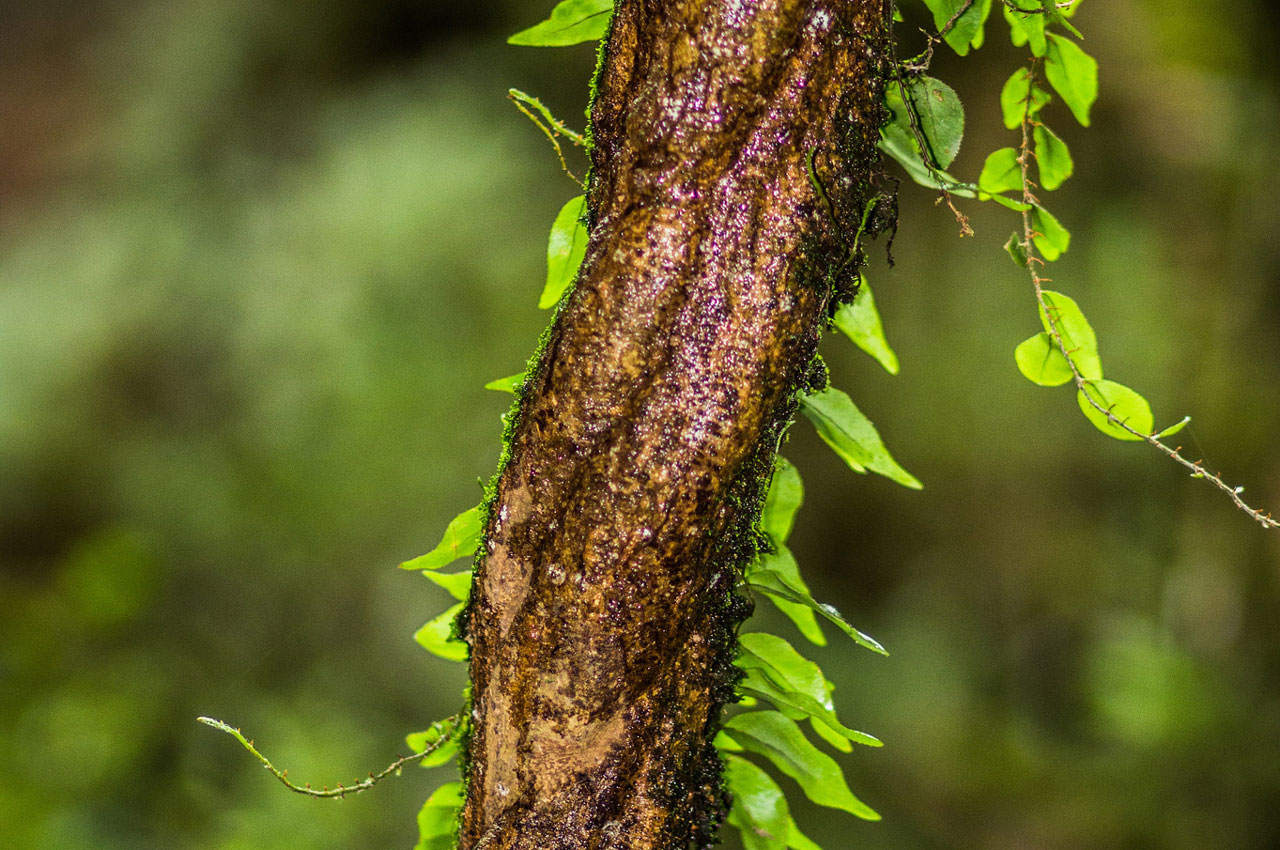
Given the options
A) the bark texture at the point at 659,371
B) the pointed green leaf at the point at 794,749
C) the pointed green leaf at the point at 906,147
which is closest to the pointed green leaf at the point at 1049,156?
the pointed green leaf at the point at 906,147

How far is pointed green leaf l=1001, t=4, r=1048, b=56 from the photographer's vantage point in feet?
2.31

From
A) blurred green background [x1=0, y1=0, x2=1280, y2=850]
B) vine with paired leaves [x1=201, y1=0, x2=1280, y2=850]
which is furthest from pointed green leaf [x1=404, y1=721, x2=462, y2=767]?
blurred green background [x1=0, y1=0, x2=1280, y2=850]

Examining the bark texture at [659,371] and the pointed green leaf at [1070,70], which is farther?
the pointed green leaf at [1070,70]

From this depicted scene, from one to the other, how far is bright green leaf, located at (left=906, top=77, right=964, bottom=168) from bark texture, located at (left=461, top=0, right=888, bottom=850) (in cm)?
9

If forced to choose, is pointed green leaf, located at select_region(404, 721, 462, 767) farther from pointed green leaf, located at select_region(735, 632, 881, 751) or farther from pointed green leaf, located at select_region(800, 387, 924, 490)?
pointed green leaf, located at select_region(800, 387, 924, 490)

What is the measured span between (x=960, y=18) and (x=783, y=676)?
1.68 feet

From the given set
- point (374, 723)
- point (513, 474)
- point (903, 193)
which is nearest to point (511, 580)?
point (513, 474)

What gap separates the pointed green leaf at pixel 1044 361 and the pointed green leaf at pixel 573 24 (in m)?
0.40

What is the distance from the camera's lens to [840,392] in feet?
2.37

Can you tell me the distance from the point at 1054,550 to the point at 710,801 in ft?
8.30

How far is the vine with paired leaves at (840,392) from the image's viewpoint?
67cm

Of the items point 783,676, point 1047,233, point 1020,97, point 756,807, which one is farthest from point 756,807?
point 1020,97

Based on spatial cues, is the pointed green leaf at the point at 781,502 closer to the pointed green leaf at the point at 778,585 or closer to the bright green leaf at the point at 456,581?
the pointed green leaf at the point at 778,585

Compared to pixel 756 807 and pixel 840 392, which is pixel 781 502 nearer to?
pixel 840 392
